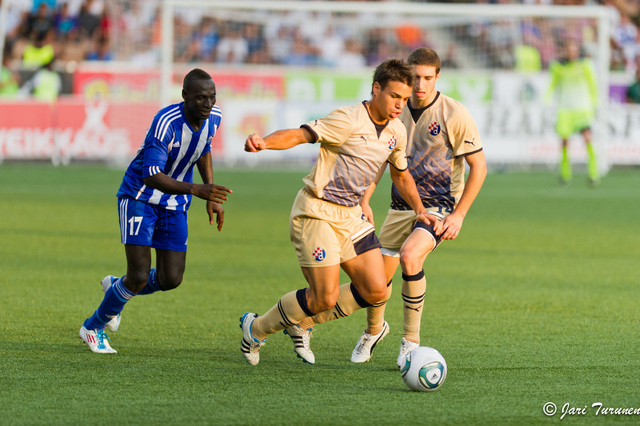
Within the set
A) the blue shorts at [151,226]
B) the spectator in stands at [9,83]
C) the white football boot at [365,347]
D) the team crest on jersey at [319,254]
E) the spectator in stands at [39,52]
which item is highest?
the team crest on jersey at [319,254]

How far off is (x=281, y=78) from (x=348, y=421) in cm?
1749

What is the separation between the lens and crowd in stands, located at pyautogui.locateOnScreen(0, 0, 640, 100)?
2250cm

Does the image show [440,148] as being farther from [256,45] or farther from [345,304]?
[256,45]

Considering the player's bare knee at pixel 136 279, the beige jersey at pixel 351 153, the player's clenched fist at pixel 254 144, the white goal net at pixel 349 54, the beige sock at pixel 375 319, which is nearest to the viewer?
the player's clenched fist at pixel 254 144

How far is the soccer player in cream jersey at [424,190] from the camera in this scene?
5.70 meters

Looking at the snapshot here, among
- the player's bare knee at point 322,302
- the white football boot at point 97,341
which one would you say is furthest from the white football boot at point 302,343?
the white football boot at point 97,341

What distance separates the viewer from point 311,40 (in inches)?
933

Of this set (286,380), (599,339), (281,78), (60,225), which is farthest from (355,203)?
(281,78)

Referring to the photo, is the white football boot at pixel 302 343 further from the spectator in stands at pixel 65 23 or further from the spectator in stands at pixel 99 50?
the spectator in stands at pixel 65 23

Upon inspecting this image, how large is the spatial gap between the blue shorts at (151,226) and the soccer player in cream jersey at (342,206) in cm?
89

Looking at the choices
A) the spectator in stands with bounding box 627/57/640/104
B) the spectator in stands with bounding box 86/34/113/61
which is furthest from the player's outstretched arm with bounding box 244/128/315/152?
the spectator in stands with bounding box 86/34/113/61

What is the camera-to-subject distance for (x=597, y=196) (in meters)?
16.7

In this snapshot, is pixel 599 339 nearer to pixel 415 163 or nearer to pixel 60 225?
pixel 415 163

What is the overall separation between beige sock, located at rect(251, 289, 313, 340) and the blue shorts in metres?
0.90
